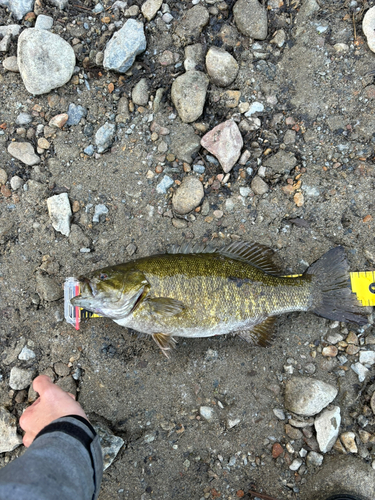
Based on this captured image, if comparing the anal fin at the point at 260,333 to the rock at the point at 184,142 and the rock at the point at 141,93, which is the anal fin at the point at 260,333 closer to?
the rock at the point at 184,142

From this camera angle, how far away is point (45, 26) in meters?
3.85

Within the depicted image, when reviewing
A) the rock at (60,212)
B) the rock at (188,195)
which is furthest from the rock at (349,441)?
the rock at (60,212)

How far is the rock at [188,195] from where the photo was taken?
3783mm

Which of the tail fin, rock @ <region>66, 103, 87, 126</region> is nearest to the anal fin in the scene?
the tail fin

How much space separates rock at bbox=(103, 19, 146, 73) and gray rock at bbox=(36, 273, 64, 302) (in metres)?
2.50

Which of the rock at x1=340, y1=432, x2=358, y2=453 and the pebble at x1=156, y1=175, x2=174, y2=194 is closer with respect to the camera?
the rock at x1=340, y1=432, x2=358, y2=453

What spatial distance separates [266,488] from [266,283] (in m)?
2.18

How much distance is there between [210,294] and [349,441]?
2155 mm

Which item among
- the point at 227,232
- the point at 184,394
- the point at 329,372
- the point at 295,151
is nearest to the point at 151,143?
the point at 227,232

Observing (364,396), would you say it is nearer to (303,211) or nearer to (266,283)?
(266,283)

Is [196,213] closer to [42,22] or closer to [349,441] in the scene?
[42,22]

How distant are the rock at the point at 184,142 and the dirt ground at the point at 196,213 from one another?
101 mm

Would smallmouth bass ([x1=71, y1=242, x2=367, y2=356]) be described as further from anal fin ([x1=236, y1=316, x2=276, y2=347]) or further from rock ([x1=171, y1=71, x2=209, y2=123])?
rock ([x1=171, y1=71, x2=209, y2=123])

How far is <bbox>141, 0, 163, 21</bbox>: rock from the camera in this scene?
382 cm
